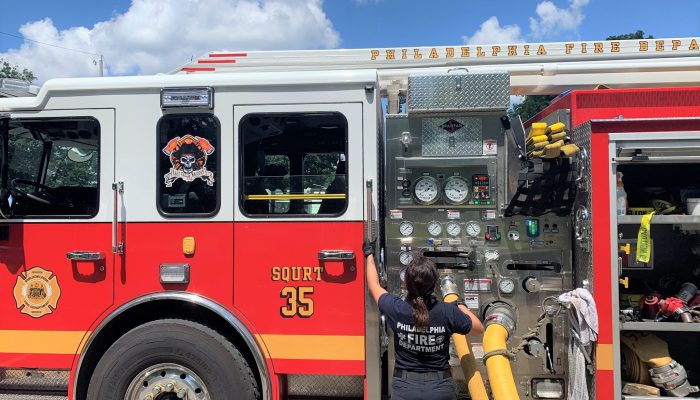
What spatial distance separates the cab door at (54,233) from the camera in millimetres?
3443

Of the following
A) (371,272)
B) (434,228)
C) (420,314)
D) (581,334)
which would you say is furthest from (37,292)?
(581,334)

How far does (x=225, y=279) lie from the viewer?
3.39 metres

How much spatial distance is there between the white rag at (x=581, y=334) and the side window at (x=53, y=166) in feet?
10.6

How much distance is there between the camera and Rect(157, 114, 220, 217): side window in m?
3.46

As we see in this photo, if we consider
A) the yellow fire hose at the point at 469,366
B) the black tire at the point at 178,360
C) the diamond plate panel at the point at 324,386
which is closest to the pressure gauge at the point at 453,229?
the yellow fire hose at the point at 469,366

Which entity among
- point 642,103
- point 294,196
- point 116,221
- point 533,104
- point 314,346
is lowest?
point 314,346

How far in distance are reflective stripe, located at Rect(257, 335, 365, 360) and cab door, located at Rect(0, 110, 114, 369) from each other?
115 centimetres

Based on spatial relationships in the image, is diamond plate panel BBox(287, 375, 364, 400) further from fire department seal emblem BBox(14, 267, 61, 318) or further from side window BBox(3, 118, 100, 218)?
side window BBox(3, 118, 100, 218)

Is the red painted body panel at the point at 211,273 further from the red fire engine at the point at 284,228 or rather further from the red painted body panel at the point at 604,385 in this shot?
the red painted body panel at the point at 604,385

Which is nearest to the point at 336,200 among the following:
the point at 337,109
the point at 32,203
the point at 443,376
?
the point at 337,109

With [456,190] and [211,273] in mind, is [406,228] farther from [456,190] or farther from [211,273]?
[211,273]

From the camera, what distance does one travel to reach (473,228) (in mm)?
3430

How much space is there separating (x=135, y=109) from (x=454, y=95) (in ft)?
7.15

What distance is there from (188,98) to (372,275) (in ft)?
5.62
